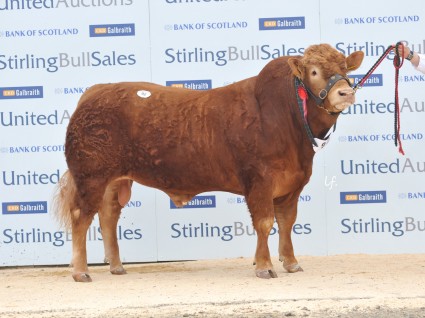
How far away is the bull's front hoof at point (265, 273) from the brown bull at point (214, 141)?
11 millimetres

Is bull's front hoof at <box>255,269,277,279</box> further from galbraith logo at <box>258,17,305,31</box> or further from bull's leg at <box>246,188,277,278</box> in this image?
galbraith logo at <box>258,17,305,31</box>

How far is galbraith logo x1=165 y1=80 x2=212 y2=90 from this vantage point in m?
9.76

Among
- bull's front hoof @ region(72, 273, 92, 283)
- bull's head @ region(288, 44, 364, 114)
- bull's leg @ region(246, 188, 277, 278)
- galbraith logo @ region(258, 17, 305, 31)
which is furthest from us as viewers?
galbraith logo @ region(258, 17, 305, 31)

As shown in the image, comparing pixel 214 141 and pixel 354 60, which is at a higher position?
pixel 354 60

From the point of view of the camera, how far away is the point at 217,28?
971cm

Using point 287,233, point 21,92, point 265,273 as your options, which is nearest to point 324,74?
point 287,233

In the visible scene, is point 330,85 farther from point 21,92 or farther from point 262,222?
point 21,92

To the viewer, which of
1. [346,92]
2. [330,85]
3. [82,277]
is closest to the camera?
[346,92]

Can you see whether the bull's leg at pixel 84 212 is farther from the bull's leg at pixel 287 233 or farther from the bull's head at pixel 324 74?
the bull's head at pixel 324 74

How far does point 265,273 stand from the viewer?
26.5 ft

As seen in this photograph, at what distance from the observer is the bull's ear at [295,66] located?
789 cm

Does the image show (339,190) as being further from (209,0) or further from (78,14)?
(78,14)

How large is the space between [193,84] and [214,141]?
1.59 meters

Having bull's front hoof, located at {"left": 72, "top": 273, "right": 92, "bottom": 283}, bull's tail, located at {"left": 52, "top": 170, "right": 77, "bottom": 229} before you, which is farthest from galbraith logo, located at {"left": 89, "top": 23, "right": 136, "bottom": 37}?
bull's front hoof, located at {"left": 72, "top": 273, "right": 92, "bottom": 283}
